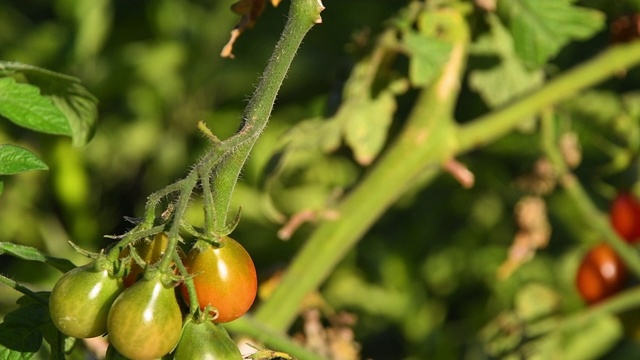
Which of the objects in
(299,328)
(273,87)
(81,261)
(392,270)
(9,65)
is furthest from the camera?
(392,270)

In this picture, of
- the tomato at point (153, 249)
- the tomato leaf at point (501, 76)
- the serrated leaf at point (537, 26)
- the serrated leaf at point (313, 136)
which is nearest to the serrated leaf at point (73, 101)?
the tomato at point (153, 249)

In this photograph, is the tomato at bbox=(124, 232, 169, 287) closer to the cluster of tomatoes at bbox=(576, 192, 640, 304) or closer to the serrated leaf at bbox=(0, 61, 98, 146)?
the serrated leaf at bbox=(0, 61, 98, 146)

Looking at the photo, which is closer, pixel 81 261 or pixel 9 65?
pixel 9 65

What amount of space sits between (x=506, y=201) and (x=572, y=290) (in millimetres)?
272

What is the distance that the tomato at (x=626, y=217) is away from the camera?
1913 millimetres

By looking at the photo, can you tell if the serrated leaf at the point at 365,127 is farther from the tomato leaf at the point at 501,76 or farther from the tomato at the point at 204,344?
the tomato at the point at 204,344

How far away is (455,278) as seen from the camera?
99.5 inches

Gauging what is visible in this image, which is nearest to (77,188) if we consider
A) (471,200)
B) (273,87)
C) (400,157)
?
(471,200)

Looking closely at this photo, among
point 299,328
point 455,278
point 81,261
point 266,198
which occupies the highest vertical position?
point 266,198

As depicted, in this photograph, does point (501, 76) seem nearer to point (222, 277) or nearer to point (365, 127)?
point (365, 127)

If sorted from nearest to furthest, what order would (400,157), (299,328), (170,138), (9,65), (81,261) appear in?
(9,65), (400,157), (81,261), (299,328), (170,138)

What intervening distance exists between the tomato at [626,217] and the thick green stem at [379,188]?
0.56 meters

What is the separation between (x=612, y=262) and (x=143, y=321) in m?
1.31

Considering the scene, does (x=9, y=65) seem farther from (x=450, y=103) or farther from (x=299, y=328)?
(x=299, y=328)
